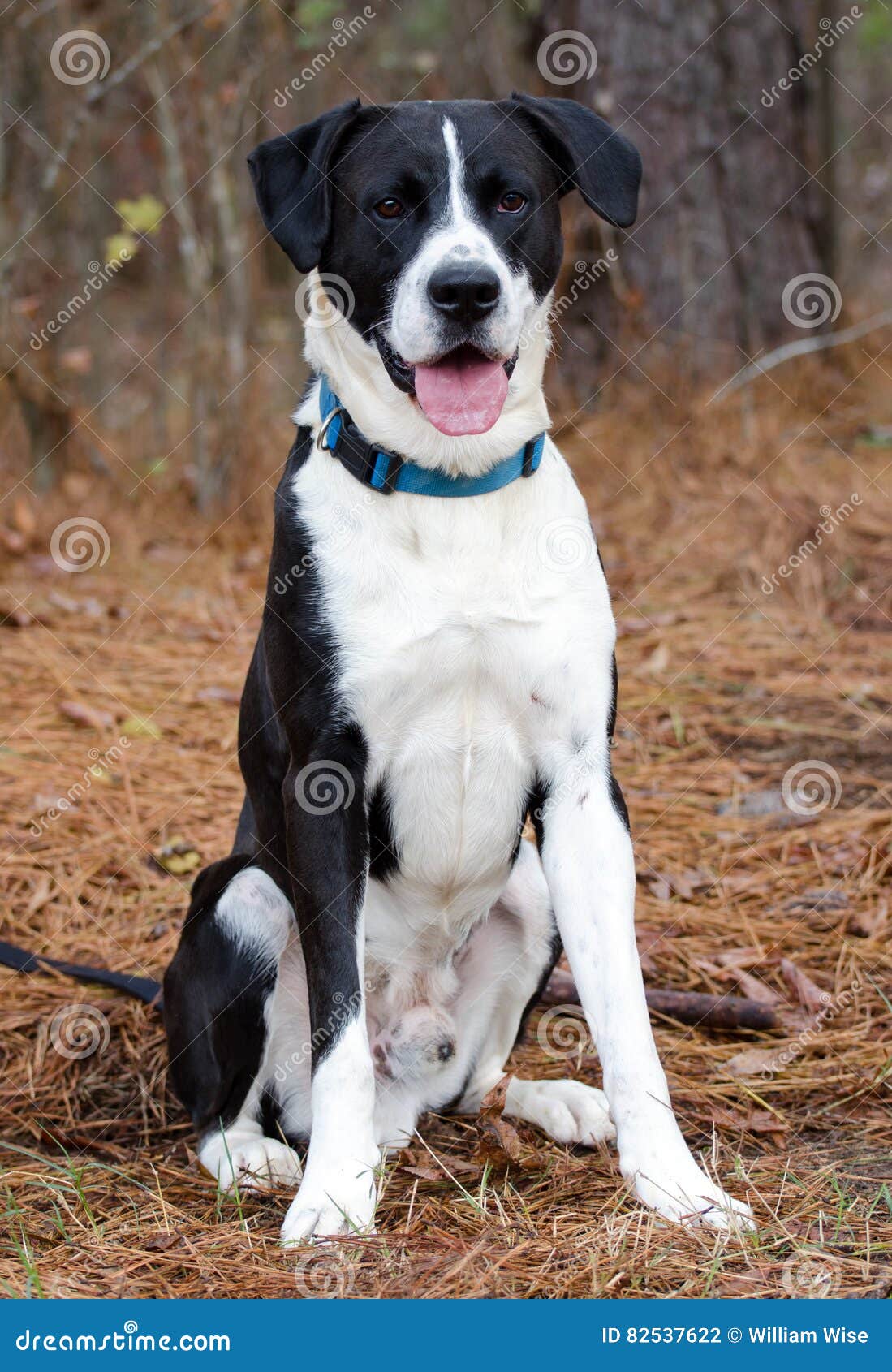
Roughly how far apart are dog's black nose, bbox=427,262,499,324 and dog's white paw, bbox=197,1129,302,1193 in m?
1.47

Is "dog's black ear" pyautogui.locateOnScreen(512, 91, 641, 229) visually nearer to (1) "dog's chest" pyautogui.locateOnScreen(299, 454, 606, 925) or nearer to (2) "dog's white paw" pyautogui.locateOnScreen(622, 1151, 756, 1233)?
(1) "dog's chest" pyautogui.locateOnScreen(299, 454, 606, 925)

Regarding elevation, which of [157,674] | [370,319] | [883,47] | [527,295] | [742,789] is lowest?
[157,674]

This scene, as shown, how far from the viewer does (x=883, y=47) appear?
52.0ft

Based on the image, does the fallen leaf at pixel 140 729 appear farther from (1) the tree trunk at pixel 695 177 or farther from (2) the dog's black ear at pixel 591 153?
(1) the tree trunk at pixel 695 177

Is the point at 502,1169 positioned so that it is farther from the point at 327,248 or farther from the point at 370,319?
the point at 327,248

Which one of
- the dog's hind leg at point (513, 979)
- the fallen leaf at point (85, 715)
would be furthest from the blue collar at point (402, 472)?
the fallen leaf at point (85, 715)

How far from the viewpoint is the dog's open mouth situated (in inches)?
94.7

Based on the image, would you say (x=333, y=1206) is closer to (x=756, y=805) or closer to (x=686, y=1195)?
(x=686, y=1195)

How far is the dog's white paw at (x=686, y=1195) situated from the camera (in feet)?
7.03

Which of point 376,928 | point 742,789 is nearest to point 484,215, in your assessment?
point 376,928

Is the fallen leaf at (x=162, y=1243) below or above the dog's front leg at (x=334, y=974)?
below

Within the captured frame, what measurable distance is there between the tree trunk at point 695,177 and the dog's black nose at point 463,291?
4.26 metres

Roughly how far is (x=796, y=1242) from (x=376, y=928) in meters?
0.92

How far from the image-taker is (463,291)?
231 cm
